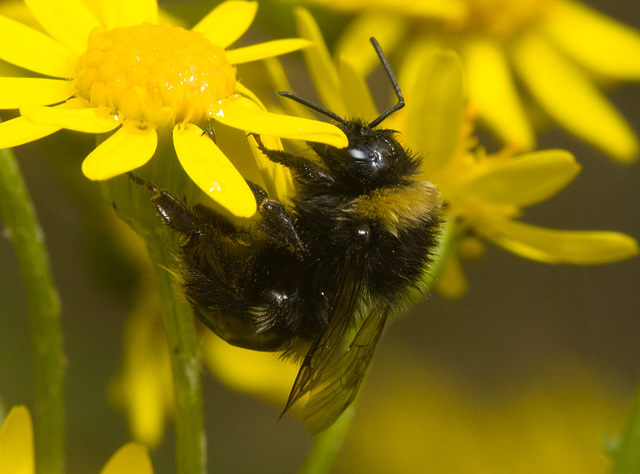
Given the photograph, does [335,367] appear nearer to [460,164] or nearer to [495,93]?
[460,164]

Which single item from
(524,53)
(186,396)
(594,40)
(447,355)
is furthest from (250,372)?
(447,355)

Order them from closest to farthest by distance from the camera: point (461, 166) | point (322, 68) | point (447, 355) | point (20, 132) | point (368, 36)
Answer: point (20, 132) < point (322, 68) < point (461, 166) < point (368, 36) < point (447, 355)

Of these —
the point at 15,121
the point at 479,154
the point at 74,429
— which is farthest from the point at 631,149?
the point at 74,429

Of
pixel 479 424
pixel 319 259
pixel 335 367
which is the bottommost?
pixel 479 424

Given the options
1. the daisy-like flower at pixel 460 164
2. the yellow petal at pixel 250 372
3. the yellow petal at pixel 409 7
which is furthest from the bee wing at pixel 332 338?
the yellow petal at pixel 409 7

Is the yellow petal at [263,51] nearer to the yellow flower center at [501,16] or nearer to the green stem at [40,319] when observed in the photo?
the green stem at [40,319]

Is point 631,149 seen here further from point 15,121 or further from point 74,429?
point 74,429

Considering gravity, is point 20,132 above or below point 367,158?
above
